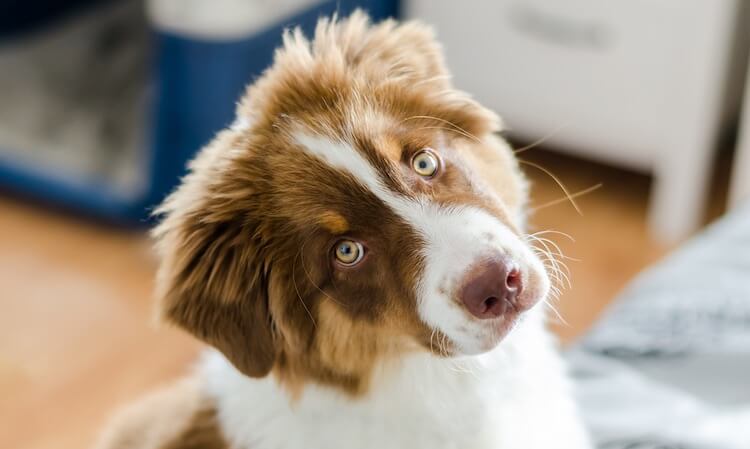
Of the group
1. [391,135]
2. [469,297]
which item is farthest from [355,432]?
[391,135]

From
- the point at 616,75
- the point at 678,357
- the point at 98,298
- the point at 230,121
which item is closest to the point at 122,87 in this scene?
the point at 98,298

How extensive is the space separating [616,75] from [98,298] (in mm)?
2136

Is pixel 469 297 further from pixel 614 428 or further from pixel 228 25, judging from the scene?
pixel 228 25

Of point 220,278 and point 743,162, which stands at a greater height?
point 743,162

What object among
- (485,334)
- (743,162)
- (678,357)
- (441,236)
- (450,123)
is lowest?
(485,334)

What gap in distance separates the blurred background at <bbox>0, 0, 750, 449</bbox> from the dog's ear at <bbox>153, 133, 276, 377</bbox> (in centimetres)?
146

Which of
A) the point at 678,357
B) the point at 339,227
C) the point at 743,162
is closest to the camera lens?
the point at 339,227

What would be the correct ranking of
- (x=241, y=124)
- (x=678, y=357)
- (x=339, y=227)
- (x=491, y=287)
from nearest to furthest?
1. (x=491, y=287)
2. (x=339, y=227)
3. (x=241, y=124)
4. (x=678, y=357)

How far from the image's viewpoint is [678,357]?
7.38 ft

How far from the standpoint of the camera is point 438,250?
1.58m

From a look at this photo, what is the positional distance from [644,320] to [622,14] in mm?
1690

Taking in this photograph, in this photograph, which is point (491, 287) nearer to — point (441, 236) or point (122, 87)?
point (441, 236)

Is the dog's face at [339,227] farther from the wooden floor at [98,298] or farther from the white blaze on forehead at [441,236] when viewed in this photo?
the wooden floor at [98,298]

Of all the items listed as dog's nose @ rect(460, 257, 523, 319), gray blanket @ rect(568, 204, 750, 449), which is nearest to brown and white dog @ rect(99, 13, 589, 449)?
dog's nose @ rect(460, 257, 523, 319)
